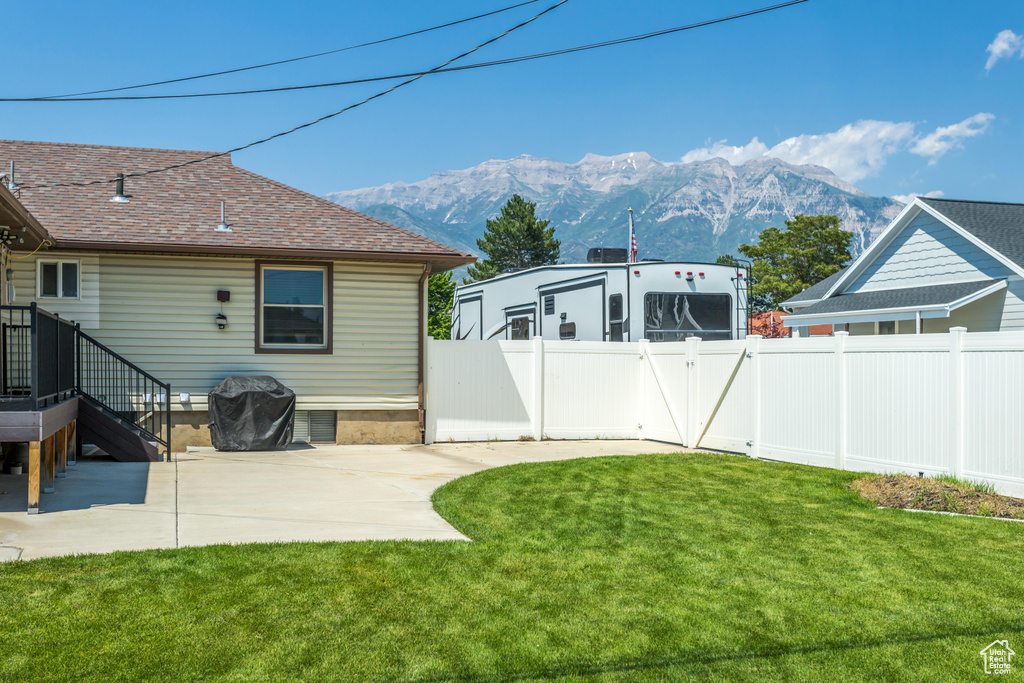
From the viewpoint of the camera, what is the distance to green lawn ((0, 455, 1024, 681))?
4188mm

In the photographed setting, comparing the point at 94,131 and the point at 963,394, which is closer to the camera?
the point at 963,394

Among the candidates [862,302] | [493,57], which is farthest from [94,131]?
[862,302]

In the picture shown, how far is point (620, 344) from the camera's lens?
49.6 ft

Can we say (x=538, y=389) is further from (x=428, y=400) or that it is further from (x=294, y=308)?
(x=294, y=308)

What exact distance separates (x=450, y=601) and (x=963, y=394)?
22.0ft

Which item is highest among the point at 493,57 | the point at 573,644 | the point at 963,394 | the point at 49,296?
the point at 493,57

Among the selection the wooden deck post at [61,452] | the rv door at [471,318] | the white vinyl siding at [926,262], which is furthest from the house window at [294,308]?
the white vinyl siding at [926,262]

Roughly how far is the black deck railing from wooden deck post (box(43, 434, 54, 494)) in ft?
1.55

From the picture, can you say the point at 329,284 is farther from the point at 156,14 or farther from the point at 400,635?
the point at 400,635

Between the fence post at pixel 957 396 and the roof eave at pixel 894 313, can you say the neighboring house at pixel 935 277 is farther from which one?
the fence post at pixel 957 396

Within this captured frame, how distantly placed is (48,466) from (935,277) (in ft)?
52.8

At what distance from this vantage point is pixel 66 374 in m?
10.0

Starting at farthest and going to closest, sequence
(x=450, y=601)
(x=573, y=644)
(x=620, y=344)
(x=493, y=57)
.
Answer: (x=620, y=344) → (x=493, y=57) → (x=450, y=601) → (x=573, y=644)

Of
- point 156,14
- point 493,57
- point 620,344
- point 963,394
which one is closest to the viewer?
point 963,394
